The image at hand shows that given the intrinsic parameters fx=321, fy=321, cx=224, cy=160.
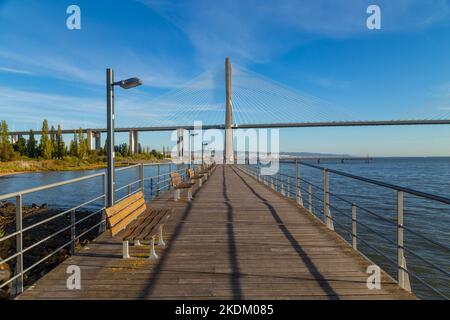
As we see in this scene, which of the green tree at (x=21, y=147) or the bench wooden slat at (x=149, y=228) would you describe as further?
the green tree at (x=21, y=147)

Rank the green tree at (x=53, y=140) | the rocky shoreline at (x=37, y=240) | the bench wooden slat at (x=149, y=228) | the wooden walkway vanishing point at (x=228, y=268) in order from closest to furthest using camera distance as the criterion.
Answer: the wooden walkway vanishing point at (x=228, y=268), the bench wooden slat at (x=149, y=228), the rocky shoreline at (x=37, y=240), the green tree at (x=53, y=140)

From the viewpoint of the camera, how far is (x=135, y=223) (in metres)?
4.21

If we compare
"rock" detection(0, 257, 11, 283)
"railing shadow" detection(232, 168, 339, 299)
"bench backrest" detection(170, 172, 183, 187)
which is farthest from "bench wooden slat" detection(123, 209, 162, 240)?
"bench backrest" detection(170, 172, 183, 187)

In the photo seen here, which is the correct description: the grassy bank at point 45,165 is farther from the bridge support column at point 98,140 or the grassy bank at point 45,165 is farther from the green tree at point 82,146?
the bridge support column at point 98,140

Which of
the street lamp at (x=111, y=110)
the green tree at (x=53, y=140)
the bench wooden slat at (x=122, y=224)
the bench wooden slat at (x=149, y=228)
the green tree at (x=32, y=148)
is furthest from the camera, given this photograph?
the green tree at (x=53, y=140)

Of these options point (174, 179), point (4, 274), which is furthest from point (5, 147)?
point (4, 274)

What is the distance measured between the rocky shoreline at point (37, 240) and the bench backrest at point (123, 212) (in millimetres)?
1439

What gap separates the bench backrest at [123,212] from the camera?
141 inches

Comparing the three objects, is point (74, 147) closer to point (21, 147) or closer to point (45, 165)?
point (21, 147)

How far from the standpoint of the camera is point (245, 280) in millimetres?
2951

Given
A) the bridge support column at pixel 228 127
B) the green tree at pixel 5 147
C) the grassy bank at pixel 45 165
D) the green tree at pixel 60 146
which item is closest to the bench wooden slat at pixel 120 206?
the bridge support column at pixel 228 127

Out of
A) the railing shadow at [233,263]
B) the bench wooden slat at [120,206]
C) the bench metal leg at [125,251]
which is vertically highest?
the bench wooden slat at [120,206]
